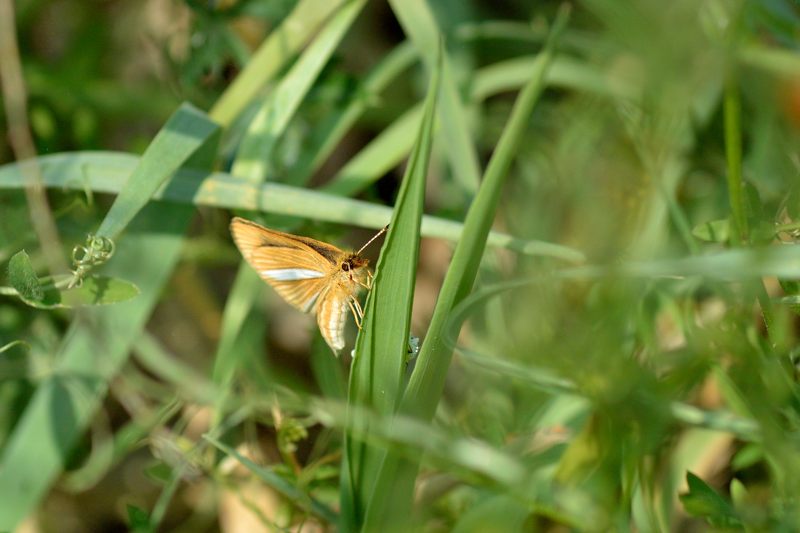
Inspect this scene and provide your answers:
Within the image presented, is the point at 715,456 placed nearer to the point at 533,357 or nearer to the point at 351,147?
the point at 533,357

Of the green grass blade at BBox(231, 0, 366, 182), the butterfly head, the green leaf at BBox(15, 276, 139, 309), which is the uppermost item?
the green grass blade at BBox(231, 0, 366, 182)

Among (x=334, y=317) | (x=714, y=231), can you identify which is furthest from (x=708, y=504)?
(x=334, y=317)

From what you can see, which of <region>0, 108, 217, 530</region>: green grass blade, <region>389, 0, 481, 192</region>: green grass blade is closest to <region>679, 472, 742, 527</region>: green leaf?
<region>389, 0, 481, 192</region>: green grass blade

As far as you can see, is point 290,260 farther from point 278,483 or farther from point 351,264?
point 278,483

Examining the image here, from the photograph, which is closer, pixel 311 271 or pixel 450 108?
pixel 311 271

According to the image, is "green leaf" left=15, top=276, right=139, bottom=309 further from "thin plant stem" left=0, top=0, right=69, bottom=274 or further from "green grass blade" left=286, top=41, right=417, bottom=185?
"green grass blade" left=286, top=41, right=417, bottom=185

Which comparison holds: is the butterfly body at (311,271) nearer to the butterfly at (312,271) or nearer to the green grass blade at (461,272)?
the butterfly at (312,271)
